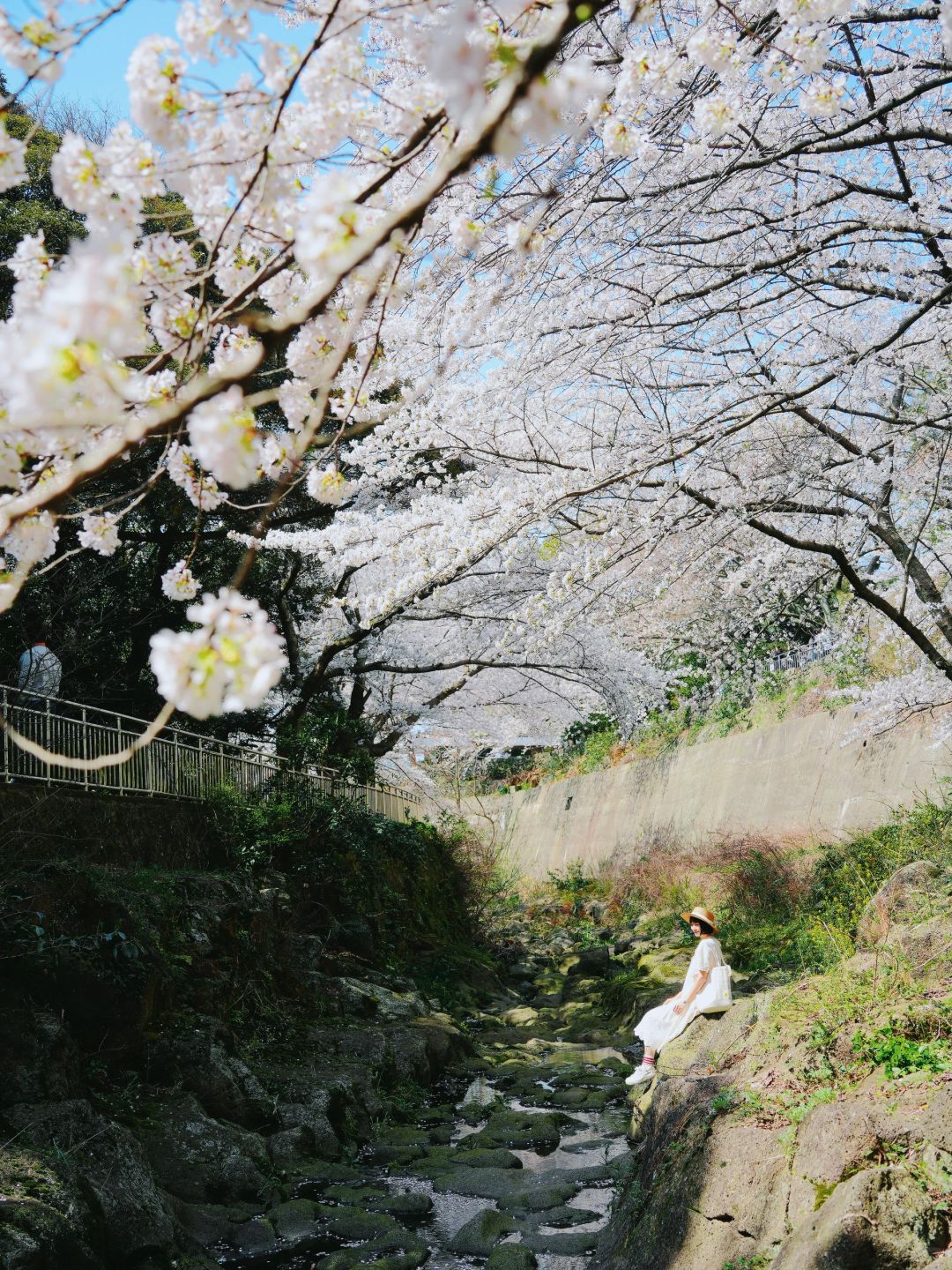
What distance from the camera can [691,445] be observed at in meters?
5.35

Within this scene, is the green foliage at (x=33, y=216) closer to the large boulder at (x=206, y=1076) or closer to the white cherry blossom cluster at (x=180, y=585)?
the large boulder at (x=206, y=1076)

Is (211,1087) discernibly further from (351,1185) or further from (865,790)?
(865,790)

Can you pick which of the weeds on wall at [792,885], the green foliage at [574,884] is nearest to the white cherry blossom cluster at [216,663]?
the weeds on wall at [792,885]

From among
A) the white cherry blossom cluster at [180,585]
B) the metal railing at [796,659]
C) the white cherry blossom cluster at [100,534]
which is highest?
the metal railing at [796,659]

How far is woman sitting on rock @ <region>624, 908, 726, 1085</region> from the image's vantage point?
762cm

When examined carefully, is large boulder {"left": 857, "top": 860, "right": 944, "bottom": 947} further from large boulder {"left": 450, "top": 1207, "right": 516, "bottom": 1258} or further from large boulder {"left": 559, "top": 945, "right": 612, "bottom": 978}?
large boulder {"left": 559, "top": 945, "right": 612, "bottom": 978}

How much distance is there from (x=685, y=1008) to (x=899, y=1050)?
3607mm

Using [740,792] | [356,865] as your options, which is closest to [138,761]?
[356,865]

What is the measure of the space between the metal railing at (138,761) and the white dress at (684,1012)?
4760 mm

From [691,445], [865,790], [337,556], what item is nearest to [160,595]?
[337,556]

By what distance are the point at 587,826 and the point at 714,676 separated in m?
5.71

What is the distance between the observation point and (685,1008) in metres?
7.71

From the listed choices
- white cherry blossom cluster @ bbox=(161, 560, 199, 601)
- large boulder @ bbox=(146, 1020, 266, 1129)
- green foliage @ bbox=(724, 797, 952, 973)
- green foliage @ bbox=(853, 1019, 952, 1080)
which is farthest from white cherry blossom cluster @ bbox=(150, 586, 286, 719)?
green foliage @ bbox=(724, 797, 952, 973)

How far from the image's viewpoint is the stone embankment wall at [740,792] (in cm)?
1216
